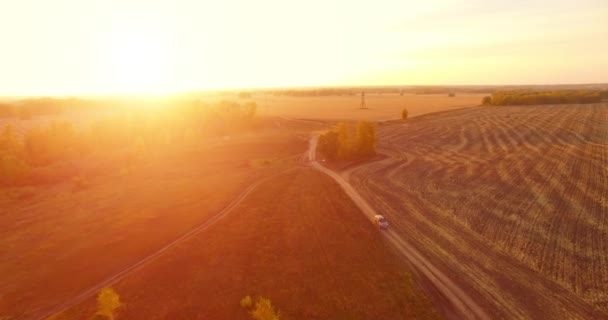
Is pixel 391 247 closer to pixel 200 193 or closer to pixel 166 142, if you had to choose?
pixel 200 193

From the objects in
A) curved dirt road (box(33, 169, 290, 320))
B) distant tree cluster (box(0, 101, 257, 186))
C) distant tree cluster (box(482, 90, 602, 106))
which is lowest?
curved dirt road (box(33, 169, 290, 320))

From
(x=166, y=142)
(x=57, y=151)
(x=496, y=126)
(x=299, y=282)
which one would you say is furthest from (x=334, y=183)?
(x=496, y=126)

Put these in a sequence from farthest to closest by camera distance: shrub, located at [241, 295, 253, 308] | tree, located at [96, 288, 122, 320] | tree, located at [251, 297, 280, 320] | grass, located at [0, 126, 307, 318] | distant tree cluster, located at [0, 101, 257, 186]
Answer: distant tree cluster, located at [0, 101, 257, 186] → grass, located at [0, 126, 307, 318] → shrub, located at [241, 295, 253, 308] → tree, located at [96, 288, 122, 320] → tree, located at [251, 297, 280, 320]

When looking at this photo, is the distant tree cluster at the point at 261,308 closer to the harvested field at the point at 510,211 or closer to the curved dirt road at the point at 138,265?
the curved dirt road at the point at 138,265

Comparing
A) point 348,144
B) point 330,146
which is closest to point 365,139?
point 348,144

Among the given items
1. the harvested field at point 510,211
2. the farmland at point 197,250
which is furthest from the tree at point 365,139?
the farmland at point 197,250

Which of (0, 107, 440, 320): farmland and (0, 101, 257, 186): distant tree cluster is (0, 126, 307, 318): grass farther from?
(0, 101, 257, 186): distant tree cluster

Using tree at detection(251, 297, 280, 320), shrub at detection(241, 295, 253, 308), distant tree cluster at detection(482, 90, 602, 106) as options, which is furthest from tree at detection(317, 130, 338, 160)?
distant tree cluster at detection(482, 90, 602, 106)
